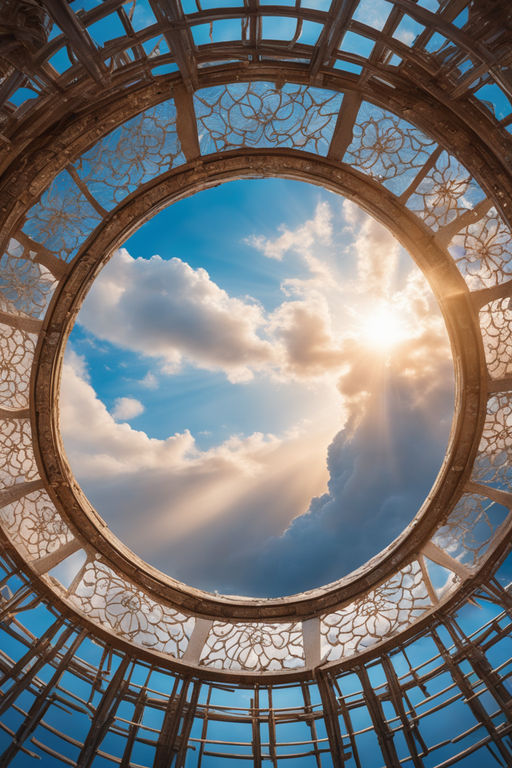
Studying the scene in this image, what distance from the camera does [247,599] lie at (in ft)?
34.0

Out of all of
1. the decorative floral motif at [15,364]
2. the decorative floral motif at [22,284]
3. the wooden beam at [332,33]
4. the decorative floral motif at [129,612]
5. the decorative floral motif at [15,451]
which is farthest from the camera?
the decorative floral motif at [129,612]

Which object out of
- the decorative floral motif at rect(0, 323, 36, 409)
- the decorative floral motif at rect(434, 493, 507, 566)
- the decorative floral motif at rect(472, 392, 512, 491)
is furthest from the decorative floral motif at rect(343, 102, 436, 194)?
the decorative floral motif at rect(0, 323, 36, 409)

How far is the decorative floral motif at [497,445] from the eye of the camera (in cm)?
901

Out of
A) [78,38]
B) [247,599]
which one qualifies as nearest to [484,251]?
[78,38]

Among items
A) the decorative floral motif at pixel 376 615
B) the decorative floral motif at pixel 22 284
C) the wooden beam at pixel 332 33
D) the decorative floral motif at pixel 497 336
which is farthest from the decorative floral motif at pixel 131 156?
the decorative floral motif at pixel 376 615

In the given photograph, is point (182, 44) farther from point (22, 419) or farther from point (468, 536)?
point (468, 536)

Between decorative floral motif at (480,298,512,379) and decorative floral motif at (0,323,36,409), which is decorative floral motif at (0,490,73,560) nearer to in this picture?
decorative floral motif at (0,323,36,409)

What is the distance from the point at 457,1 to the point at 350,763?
11.4m

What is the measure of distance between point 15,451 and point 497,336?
9.41m

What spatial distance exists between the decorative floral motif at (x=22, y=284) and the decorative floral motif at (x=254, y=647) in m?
7.44

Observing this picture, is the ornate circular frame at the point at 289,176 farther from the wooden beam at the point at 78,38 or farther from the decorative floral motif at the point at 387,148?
the wooden beam at the point at 78,38

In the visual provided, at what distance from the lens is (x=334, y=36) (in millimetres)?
6059

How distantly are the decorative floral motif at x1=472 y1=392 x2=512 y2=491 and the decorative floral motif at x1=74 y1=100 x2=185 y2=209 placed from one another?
7422 mm

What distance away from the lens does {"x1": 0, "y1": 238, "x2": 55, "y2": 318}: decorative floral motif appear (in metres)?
8.34
